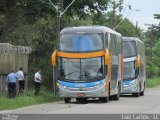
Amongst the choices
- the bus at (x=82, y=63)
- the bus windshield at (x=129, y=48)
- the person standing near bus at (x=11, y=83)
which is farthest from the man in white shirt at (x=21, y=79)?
the bus windshield at (x=129, y=48)

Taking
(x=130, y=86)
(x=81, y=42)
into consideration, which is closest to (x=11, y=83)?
(x=81, y=42)

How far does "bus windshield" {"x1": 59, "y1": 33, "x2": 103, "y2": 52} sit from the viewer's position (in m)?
33.4

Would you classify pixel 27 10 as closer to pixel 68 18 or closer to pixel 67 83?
pixel 68 18

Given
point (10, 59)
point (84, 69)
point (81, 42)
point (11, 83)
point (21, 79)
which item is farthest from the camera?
point (10, 59)

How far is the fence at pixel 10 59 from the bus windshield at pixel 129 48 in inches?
318

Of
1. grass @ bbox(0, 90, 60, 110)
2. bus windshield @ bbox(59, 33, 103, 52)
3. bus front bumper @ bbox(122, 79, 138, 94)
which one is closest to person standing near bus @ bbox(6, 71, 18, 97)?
grass @ bbox(0, 90, 60, 110)

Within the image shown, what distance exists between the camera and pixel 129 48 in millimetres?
45062

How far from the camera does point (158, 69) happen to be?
117m

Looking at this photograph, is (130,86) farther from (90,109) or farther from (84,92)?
(90,109)

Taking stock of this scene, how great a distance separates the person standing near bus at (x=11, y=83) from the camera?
33.7 meters

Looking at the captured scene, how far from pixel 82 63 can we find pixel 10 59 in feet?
18.6

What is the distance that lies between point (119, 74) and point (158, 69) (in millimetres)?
78363

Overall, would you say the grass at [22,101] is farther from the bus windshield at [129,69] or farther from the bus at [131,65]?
the bus windshield at [129,69]

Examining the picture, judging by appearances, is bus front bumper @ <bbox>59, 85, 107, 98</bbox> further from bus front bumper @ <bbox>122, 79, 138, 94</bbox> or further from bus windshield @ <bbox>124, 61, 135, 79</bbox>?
bus windshield @ <bbox>124, 61, 135, 79</bbox>
